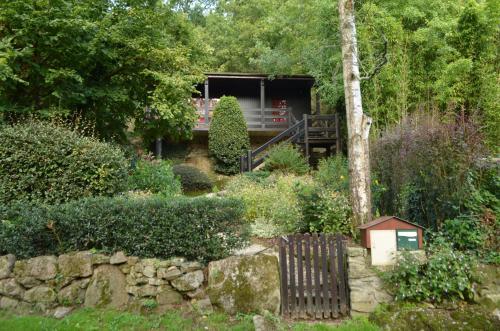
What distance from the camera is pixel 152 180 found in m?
8.78

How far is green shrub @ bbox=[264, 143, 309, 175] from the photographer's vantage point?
43.3 feet

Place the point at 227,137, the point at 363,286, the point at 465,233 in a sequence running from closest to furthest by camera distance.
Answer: the point at 363,286
the point at 465,233
the point at 227,137

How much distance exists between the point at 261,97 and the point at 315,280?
47.7ft

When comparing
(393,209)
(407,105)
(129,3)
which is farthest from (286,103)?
(393,209)

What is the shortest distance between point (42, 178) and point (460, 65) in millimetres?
11124

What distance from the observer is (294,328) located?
13.9 ft

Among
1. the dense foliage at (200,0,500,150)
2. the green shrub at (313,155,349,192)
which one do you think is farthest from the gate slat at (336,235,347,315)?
the dense foliage at (200,0,500,150)

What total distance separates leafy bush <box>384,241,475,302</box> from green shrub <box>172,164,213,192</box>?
9923 millimetres

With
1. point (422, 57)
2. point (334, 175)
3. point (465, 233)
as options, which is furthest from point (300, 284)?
point (422, 57)

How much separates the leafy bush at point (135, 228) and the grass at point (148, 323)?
768 millimetres

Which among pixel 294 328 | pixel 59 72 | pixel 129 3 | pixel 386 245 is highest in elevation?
pixel 129 3

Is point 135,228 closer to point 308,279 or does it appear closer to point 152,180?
point 308,279

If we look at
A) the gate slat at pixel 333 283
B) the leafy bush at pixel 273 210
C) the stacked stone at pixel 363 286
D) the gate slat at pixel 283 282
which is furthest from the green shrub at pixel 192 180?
the stacked stone at pixel 363 286

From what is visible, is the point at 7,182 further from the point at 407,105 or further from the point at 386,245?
the point at 407,105
